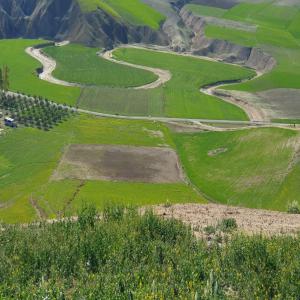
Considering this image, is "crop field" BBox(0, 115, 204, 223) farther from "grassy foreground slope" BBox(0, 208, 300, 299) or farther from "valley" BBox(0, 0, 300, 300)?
"grassy foreground slope" BBox(0, 208, 300, 299)

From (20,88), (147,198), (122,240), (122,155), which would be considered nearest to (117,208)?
(122,240)

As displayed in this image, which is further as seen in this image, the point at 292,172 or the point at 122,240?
the point at 292,172

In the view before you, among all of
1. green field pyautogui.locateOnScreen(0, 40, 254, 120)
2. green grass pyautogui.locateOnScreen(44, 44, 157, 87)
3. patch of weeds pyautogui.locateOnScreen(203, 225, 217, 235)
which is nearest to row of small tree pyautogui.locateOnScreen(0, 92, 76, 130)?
green field pyautogui.locateOnScreen(0, 40, 254, 120)

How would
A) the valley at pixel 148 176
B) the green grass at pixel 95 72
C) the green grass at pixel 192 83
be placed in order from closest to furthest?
1. the valley at pixel 148 176
2. the green grass at pixel 192 83
3. the green grass at pixel 95 72

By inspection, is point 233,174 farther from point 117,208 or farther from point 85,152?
point 117,208

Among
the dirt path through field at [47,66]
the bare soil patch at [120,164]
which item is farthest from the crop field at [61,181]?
the dirt path through field at [47,66]

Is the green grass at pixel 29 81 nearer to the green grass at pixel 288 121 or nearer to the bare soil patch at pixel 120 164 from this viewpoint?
the bare soil patch at pixel 120 164

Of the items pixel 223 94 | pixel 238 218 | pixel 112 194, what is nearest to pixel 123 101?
pixel 223 94
